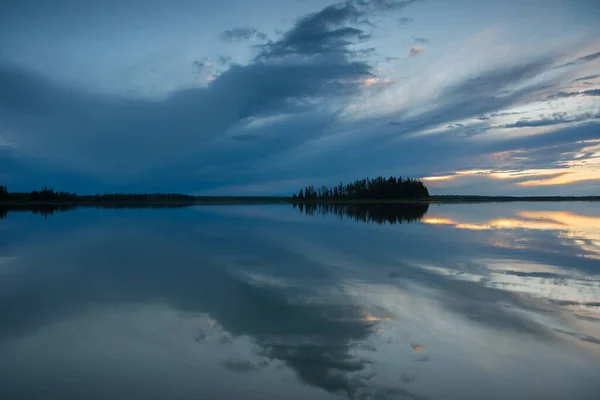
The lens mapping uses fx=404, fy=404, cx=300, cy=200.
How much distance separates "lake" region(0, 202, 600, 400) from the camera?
6.28 metres

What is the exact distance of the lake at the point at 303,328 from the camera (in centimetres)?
628

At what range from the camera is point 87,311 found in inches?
402

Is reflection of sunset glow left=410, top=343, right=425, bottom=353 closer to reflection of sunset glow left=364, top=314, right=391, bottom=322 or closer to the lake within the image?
the lake

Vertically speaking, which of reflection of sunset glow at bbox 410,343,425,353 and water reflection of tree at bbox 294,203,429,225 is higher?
water reflection of tree at bbox 294,203,429,225

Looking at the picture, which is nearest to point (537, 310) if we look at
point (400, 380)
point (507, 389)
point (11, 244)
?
point (507, 389)

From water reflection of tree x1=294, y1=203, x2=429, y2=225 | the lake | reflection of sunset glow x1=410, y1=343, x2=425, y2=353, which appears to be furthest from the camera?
water reflection of tree x1=294, y1=203, x2=429, y2=225

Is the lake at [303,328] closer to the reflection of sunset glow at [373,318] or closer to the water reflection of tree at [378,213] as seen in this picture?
the reflection of sunset glow at [373,318]

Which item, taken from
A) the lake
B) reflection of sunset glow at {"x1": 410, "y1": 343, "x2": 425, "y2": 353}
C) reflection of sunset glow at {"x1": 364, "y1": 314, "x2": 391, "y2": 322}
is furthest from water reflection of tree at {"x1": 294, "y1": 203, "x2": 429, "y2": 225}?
reflection of sunset glow at {"x1": 410, "y1": 343, "x2": 425, "y2": 353}

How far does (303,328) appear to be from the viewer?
8.69 meters

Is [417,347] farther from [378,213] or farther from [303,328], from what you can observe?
[378,213]

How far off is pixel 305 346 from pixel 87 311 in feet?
19.8

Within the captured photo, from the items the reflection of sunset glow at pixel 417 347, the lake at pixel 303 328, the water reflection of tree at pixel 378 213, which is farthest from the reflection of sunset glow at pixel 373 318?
the water reflection of tree at pixel 378 213

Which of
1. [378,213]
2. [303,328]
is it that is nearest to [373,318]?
[303,328]

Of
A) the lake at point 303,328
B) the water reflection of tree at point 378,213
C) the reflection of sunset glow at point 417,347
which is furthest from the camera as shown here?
the water reflection of tree at point 378,213
